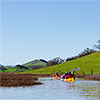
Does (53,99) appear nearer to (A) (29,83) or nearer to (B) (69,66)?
(A) (29,83)

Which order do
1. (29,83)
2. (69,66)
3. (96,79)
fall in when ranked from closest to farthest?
(29,83) < (96,79) < (69,66)

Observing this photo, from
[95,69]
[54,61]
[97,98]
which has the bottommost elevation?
[97,98]

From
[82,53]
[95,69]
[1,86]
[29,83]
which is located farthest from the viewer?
[82,53]

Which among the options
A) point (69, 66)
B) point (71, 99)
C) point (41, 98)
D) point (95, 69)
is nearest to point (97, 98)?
point (71, 99)

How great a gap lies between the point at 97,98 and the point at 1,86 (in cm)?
1639

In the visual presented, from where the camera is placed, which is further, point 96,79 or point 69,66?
point 69,66

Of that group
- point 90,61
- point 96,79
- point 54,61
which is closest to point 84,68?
point 90,61

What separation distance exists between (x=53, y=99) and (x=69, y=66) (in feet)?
262

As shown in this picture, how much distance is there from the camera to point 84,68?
100 meters

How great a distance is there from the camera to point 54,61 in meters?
184

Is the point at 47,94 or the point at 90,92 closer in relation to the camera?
the point at 47,94

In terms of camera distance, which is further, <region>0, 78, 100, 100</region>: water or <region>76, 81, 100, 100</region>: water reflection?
<region>76, 81, 100, 100</region>: water reflection

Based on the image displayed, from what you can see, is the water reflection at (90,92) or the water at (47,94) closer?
the water at (47,94)

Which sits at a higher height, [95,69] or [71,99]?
[95,69]
